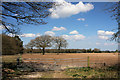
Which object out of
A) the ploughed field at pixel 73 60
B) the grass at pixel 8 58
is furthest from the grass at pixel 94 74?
the grass at pixel 8 58

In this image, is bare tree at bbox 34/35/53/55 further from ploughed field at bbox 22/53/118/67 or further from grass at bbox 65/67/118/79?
grass at bbox 65/67/118/79

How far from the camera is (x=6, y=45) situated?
12.6 m

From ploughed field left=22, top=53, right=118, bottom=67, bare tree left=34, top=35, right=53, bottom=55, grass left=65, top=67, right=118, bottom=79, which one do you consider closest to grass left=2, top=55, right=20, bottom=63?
ploughed field left=22, top=53, right=118, bottom=67

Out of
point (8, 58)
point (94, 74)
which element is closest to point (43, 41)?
point (8, 58)

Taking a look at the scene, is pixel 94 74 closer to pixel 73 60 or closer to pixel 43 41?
pixel 73 60

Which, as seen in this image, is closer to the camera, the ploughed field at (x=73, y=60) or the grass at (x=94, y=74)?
the grass at (x=94, y=74)

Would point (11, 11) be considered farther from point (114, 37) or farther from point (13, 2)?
point (114, 37)

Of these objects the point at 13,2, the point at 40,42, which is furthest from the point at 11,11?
the point at 40,42

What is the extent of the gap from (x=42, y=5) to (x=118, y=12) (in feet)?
15.2

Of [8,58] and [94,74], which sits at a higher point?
[8,58]

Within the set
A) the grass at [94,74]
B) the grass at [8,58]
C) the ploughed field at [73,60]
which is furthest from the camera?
the grass at [8,58]

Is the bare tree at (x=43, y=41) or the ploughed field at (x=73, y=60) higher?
the bare tree at (x=43, y=41)

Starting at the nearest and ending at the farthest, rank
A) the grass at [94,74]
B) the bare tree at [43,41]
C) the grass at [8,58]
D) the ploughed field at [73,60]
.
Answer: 1. the grass at [94,74]
2. the ploughed field at [73,60]
3. the grass at [8,58]
4. the bare tree at [43,41]

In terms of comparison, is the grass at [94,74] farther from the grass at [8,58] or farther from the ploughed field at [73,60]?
the grass at [8,58]
